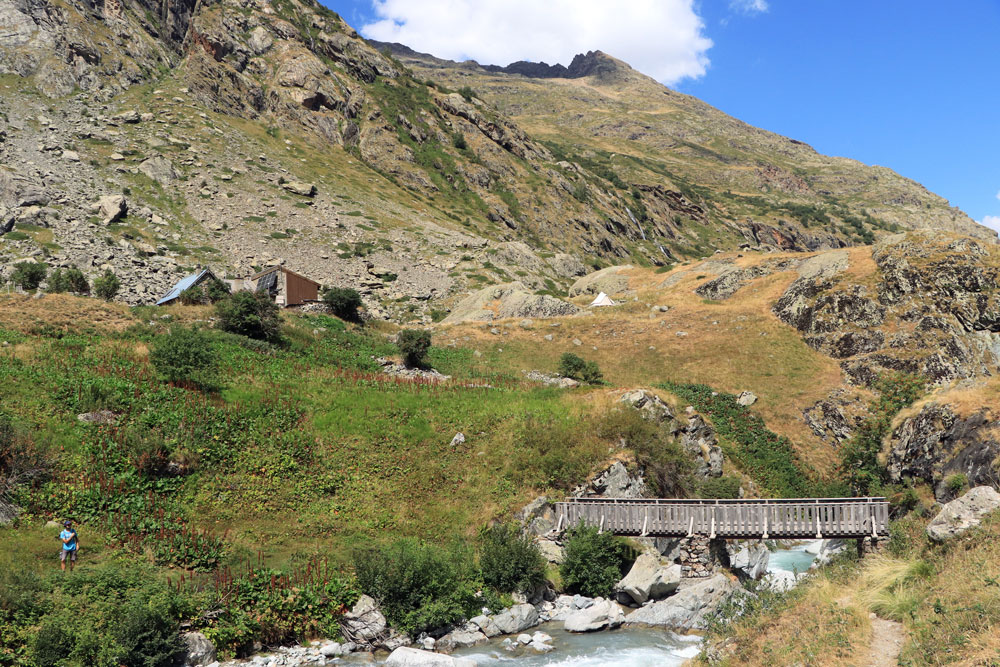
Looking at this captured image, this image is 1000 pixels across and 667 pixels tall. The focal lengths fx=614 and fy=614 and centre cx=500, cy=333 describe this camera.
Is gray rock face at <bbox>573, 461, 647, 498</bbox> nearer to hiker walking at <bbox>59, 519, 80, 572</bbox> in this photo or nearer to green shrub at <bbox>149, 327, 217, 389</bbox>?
hiker walking at <bbox>59, 519, 80, 572</bbox>

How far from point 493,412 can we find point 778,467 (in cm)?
1708

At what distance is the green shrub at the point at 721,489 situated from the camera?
29016 mm

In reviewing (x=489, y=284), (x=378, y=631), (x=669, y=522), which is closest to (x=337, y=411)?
(x=378, y=631)

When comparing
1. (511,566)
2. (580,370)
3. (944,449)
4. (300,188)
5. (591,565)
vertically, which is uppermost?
(300,188)

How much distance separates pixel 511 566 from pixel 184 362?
19336 millimetres

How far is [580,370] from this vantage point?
4575 centimetres

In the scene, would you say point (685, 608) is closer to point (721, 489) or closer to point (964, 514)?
point (964, 514)

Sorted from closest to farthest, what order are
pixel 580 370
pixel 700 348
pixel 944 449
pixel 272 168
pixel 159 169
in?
1. pixel 944 449
2. pixel 580 370
3. pixel 700 348
4. pixel 159 169
5. pixel 272 168

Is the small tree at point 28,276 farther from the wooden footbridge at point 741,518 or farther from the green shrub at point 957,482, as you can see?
the green shrub at point 957,482

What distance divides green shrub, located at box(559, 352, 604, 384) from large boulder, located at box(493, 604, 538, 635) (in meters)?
25.6

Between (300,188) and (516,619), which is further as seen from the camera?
(300,188)

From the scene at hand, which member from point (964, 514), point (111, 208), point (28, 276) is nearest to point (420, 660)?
point (964, 514)

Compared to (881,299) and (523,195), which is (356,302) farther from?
(523,195)

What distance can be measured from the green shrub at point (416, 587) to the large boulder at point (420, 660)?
178cm
